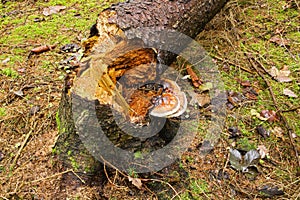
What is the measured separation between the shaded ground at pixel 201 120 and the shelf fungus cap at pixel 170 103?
54 cm

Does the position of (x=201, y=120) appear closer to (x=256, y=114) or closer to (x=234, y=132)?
(x=234, y=132)

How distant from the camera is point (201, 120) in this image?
3.07m

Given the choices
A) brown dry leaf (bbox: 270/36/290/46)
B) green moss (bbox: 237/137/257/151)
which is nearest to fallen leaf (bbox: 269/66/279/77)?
brown dry leaf (bbox: 270/36/290/46)

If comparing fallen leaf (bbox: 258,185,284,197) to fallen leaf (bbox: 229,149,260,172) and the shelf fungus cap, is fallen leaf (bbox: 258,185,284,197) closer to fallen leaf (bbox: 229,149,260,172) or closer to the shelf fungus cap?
fallen leaf (bbox: 229,149,260,172)

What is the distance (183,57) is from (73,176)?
206 centimetres

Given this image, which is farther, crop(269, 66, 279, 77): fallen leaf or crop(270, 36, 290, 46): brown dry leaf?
crop(270, 36, 290, 46): brown dry leaf

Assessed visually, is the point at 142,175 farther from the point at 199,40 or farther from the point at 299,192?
the point at 199,40

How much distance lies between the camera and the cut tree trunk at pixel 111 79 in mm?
2039

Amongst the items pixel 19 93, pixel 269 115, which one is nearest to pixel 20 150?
pixel 19 93

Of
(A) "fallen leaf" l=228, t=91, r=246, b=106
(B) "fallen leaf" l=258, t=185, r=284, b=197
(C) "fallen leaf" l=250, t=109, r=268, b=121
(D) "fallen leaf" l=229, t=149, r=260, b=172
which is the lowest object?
(B) "fallen leaf" l=258, t=185, r=284, b=197

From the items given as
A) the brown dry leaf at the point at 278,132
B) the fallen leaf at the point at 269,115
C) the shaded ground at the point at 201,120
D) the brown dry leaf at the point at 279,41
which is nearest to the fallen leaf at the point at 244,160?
the shaded ground at the point at 201,120

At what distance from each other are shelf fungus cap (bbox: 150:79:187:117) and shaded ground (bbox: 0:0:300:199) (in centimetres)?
54

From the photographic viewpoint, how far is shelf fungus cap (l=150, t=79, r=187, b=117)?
235 cm

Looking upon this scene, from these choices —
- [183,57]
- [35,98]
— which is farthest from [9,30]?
[183,57]
